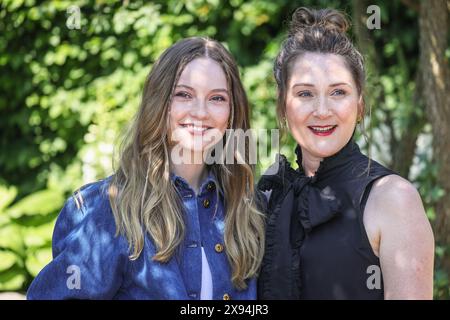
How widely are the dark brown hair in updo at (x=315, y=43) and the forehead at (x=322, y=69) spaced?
0.09 feet

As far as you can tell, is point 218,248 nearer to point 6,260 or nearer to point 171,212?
point 171,212

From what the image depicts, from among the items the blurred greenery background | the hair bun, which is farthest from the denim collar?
the blurred greenery background

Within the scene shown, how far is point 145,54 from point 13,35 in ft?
4.05

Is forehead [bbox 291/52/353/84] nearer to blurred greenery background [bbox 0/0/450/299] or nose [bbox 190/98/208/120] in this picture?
nose [bbox 190/98/208/120]

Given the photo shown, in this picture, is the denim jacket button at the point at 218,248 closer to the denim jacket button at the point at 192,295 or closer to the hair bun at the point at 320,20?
the denim jacket button at the point at 192,295

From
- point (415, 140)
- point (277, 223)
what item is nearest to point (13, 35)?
point (415, 140)

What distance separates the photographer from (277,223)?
117 inches

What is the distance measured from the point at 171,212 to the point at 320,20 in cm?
107

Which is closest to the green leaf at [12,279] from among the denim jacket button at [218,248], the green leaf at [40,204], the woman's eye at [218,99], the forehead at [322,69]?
the green leaf at [40,204]

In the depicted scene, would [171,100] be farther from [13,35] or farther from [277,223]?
[13,35]

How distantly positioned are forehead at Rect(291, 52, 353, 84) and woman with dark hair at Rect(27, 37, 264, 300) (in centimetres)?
30

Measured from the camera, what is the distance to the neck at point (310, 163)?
10.1 ft

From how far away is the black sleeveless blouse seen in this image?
2.72 m

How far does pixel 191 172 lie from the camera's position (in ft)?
10.1
